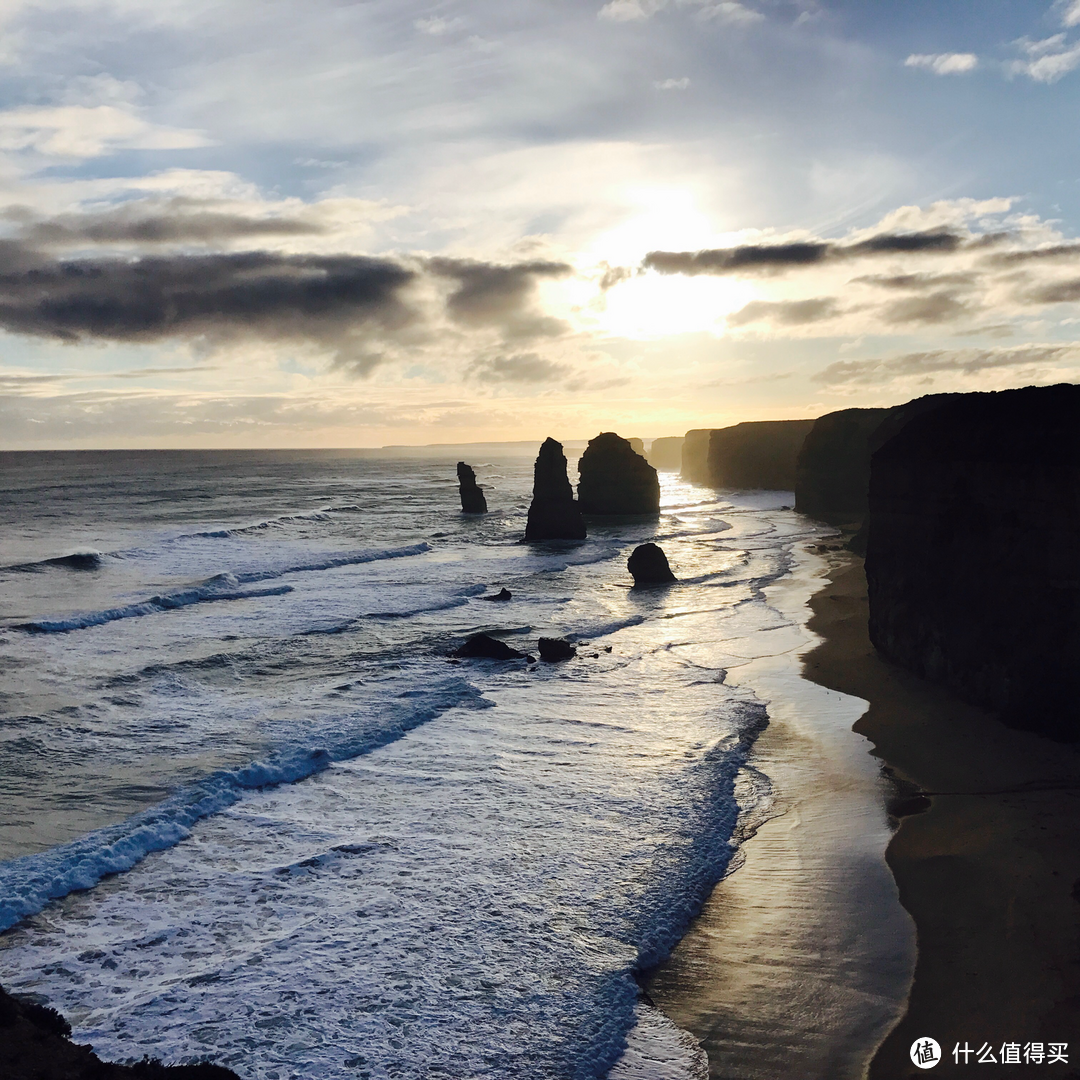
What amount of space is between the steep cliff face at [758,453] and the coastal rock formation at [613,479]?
46.2 meters

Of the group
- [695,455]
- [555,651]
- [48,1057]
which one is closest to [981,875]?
[48,1057]

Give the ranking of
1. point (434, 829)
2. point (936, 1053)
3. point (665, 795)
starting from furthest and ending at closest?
point (665, 795), point (434, 829), point (936, 1053)

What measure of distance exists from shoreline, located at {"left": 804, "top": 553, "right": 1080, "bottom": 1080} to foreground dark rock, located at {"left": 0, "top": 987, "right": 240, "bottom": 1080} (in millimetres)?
6344

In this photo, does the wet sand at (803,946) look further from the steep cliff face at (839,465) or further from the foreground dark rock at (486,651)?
the steep cliff face at (839,465)

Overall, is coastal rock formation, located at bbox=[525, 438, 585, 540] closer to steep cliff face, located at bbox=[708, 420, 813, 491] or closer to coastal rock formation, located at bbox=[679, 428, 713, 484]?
steep cliff face, located at bbox=[708, 420, 813, 491]

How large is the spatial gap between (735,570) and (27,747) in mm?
32969

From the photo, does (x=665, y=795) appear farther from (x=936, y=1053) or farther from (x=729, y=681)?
(x=729, y=681)

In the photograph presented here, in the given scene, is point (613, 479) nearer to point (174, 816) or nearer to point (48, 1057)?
point (174, 816)

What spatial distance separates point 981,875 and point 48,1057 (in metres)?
10.8

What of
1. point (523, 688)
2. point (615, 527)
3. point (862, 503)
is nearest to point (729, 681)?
point (523, 688)

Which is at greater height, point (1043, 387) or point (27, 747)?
point (1043, 387)

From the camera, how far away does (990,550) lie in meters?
16.3

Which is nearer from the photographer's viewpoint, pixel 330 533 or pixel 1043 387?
pixel 1043 387

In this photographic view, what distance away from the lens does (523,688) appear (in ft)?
67.5
